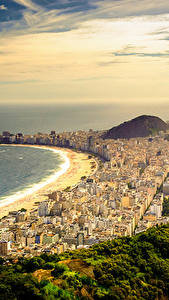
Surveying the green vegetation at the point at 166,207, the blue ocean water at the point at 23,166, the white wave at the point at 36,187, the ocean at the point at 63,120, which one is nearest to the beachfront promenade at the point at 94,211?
the green vegetation at the point at 166,207

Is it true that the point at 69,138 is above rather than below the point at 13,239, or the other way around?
above

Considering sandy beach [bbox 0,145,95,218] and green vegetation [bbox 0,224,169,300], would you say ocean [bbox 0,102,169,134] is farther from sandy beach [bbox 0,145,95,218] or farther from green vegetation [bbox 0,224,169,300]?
green vegetation [bbox 0,224,169,300]

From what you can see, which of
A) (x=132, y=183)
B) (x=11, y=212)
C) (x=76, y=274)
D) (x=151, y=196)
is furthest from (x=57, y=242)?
(x=132, y=183)

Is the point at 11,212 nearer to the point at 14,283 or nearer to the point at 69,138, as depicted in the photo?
the point at 14,283

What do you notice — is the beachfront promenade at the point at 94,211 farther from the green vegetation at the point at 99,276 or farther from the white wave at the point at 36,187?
the green vegetation at the point at 99,276

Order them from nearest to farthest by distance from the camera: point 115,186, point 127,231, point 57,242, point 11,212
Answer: point 57,242, point 127,231, point 11,212, point 115,186

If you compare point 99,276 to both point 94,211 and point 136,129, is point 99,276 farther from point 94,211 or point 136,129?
point 136,129

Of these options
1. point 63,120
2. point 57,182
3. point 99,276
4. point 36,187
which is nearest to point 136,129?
point 57,182
